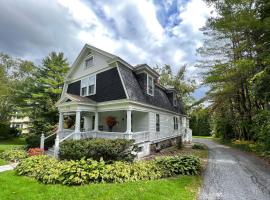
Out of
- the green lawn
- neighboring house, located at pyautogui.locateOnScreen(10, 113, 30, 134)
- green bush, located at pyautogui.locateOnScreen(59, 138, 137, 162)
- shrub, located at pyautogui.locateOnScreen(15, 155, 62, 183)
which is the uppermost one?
neighboring house, located at pyautogui.locateOnScreen(10, 113, 30, 134)

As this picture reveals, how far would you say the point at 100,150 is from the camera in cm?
824

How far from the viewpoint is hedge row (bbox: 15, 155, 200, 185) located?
19.9 ft

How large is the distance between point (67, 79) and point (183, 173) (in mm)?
13082

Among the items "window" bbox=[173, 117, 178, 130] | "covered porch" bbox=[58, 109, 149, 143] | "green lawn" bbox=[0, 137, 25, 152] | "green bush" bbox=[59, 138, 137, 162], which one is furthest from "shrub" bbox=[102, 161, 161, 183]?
"green lawn" bbox=[0, 137, 25, 152]

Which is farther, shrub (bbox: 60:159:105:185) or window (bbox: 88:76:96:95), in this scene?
window (bbox: 88:76:96:95)

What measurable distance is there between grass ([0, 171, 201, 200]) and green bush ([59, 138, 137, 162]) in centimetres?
247

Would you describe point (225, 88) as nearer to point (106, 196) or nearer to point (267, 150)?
point (267, 150)

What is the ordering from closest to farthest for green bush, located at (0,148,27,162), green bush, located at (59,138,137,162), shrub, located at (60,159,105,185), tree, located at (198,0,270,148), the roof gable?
1. shrub, located at (60,159,105,185)
2. green bush, located at (59,138,137,162)
3. green bush, located at (0,148,27,162)
4. tree, located at (198,0,270,148)
5. the roof gable

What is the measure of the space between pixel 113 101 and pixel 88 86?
3.65 metres

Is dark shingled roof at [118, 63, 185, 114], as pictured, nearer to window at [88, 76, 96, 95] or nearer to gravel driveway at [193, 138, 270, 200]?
window at [88, 76, 96, 95]

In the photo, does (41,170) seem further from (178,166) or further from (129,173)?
(178,166)

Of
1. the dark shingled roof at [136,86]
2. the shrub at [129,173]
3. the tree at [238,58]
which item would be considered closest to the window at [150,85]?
the dark shingled roof at [136,86]

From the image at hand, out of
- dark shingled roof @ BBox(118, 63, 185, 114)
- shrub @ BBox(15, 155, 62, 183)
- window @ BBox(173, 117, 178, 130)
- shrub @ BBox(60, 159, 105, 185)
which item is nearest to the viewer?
shrub @ BBox(60, 159, 105, 185)

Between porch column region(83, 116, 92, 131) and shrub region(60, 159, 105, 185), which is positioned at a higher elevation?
porch column region(83, 116, 92, 131)
